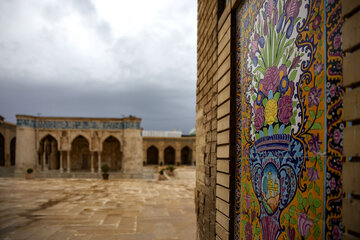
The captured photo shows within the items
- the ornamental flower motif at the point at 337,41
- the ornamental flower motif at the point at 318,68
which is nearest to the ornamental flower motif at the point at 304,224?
the ornamental flower motif at the point at 318,68

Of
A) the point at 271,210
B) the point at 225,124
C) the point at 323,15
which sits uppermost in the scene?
the point at 323,15

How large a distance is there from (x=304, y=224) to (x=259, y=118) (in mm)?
781

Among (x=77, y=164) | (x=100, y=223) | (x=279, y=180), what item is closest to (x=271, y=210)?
(x=279, y=180)

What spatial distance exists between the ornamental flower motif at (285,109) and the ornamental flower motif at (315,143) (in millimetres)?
229

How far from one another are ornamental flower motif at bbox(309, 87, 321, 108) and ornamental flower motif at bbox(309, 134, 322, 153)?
17 centimetres

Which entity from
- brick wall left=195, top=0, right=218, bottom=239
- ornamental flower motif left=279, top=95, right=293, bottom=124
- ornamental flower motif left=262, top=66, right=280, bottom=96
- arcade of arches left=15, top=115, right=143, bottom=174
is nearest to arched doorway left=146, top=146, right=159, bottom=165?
arcade of arches left=15, top=115, right=143, bottom=174

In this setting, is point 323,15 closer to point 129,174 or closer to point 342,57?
point 342,57

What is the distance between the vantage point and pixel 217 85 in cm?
286

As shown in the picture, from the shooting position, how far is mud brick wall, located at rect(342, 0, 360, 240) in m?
1.01

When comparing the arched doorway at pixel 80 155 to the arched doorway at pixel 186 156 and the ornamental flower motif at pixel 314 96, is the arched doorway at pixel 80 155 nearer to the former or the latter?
the arched doorway at pixel 186 156

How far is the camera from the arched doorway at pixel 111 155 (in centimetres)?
2400

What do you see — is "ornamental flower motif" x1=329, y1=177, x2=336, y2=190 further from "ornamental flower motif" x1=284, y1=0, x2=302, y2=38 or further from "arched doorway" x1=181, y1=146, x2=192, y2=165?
"arched doorway" x1=181, y1=146, x2=192, y2=165

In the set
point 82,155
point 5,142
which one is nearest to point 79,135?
point 82,155

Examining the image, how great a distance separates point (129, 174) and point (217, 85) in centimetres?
1817
